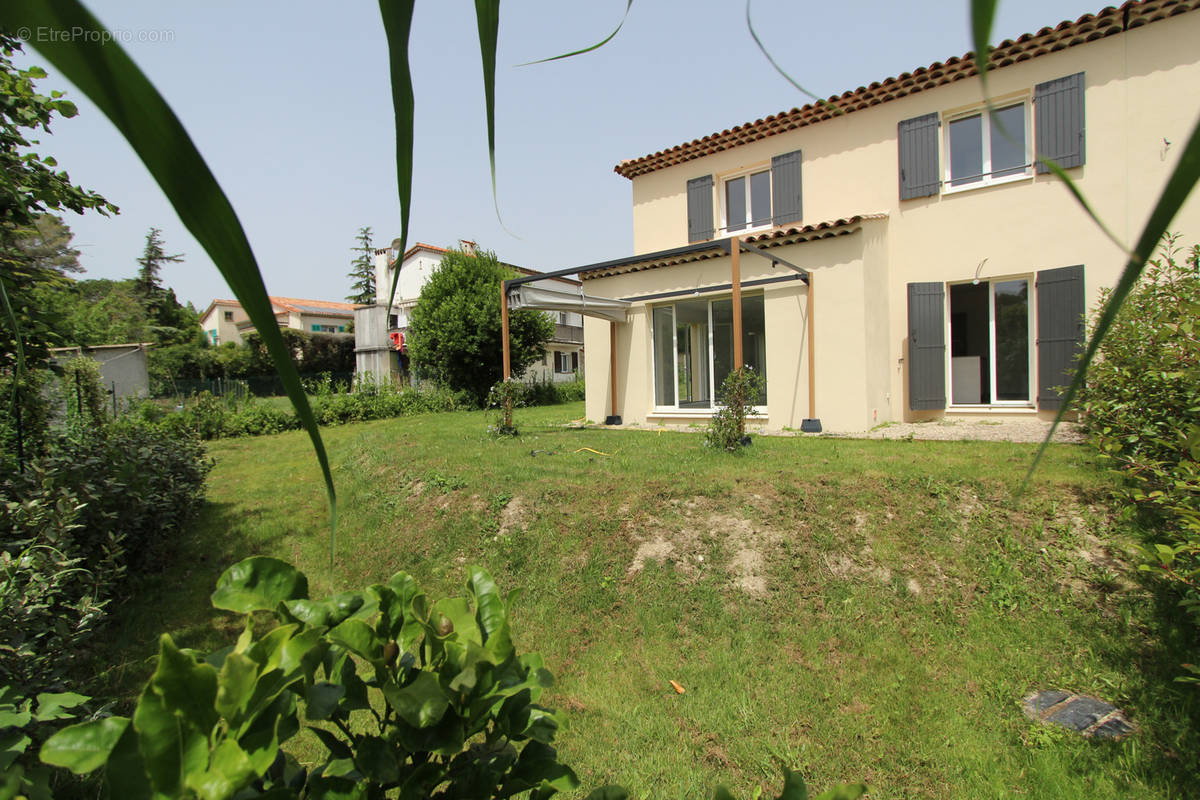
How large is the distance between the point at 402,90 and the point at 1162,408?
16.5 ft

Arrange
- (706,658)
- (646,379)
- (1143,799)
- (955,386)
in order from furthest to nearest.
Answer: (646,379) < (955,386) < (706,658) < (1143,799)

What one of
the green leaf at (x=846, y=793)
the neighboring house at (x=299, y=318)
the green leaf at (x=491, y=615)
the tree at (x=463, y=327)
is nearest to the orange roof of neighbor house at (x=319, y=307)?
the neighboring house at (x=299, y=318)

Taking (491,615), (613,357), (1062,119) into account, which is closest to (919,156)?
(1062,119)

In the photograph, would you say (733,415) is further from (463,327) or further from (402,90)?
(463,327)

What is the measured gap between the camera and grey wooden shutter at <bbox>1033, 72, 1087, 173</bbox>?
8.41m

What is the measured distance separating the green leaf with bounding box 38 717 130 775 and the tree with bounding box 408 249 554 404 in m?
19.1

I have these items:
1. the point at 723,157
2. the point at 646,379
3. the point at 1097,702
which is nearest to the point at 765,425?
the point at 646,379

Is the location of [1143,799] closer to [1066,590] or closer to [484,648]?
[1066,590]

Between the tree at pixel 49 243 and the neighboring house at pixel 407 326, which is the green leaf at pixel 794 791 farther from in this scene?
the tree at pixel 49 243

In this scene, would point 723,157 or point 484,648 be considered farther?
point 723,157

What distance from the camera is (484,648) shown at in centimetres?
82

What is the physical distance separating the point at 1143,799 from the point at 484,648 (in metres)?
3.10

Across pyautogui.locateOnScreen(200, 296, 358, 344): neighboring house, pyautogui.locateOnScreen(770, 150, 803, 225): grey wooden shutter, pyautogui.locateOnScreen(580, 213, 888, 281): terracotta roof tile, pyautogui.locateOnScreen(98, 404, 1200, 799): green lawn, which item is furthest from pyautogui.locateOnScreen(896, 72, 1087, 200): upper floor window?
pyautogui.locateOnScreen(200, 296, 358, 344): neighboring house

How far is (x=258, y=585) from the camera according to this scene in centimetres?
76
